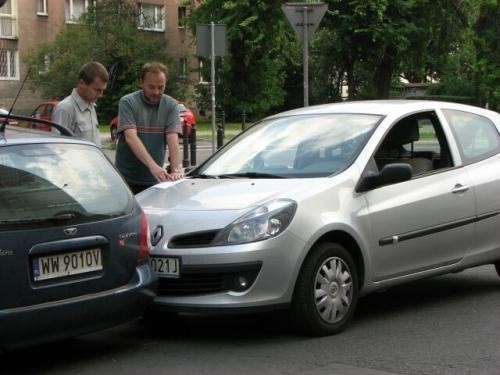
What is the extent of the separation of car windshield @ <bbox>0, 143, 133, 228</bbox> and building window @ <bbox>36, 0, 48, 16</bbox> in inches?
1650

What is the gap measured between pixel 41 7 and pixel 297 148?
41.6 m

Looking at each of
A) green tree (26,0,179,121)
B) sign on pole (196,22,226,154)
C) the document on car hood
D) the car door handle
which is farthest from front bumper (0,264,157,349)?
green tree (26,0,179,121)

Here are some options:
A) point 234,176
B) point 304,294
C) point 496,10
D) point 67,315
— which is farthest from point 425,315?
point 496,10

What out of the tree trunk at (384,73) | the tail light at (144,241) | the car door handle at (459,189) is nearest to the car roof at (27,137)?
the tail light at (144,241)

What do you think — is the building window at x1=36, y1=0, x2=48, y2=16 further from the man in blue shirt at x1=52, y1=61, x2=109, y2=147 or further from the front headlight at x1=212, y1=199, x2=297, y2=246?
the front headlight at x1=212, y1=199, x2=297, y2=246

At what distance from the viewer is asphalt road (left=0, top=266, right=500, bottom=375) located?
16.6ft

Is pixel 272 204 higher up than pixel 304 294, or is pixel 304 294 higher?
pixel 272 204

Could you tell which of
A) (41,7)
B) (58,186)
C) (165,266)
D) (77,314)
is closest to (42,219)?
(58,186)

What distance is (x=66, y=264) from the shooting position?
15.9 feet

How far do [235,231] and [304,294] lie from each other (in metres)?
0.61

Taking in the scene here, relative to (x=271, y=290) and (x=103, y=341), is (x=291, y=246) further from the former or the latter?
(x=103, y=341)

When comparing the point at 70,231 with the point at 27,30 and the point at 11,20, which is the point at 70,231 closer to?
the point at 11,20

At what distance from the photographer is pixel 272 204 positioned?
5.57 meters

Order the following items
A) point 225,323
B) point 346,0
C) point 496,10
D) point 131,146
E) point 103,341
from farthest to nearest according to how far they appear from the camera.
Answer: point 346,0 < point 496,10 < point 131,146 < point 225,323 < point 103,341
